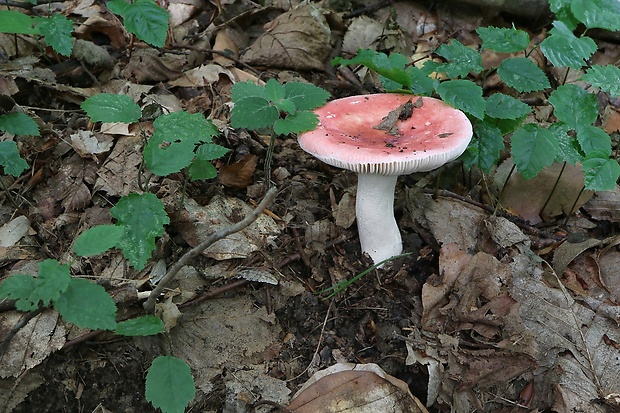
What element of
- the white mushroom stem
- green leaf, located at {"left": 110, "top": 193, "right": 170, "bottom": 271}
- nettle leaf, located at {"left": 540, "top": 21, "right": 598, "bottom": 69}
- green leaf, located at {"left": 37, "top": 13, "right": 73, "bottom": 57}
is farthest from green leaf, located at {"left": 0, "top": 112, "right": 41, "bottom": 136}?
nettle leaf, located at {"left": 540, "top": 21, "right": 598, "bottom": 69}

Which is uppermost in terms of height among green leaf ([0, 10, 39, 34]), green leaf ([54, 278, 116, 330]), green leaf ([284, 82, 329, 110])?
green leaf ([0, 10, 39, 34])

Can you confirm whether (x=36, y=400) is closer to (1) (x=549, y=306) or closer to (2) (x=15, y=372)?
(2) (x=15, y=372)

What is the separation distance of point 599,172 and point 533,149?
0.34 metres

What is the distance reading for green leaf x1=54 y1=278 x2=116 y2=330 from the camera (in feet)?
5.91

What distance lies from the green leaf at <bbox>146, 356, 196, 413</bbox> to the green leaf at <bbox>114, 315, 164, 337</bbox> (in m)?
0.12

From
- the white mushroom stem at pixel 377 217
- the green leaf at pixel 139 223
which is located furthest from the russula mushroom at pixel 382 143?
the green leaf at pixel 139 223

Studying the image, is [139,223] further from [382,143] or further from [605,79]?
[605,79]

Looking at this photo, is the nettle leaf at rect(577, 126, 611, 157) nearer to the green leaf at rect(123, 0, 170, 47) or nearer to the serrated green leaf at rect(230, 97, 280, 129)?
the serrated green leaf at rect(230, 97, 280, 129)

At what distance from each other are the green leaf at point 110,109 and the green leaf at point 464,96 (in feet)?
5.21

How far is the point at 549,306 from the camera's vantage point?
2617 mm

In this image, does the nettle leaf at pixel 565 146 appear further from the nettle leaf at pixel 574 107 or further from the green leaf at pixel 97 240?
the green leaf at pixel 97 240

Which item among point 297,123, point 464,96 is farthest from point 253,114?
point 464,96

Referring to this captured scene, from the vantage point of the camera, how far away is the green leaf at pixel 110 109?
7.89ft

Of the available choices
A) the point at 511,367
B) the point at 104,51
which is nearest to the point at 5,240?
the point at 104,51
